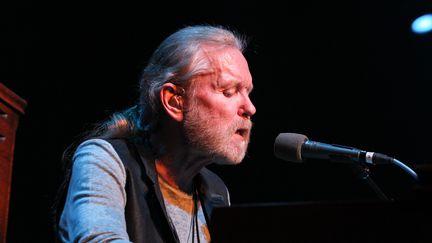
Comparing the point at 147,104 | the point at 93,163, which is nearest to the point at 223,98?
the point at 147,104

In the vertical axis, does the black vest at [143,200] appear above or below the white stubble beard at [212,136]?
below

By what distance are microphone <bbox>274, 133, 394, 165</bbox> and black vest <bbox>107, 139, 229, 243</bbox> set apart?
0.47 meters

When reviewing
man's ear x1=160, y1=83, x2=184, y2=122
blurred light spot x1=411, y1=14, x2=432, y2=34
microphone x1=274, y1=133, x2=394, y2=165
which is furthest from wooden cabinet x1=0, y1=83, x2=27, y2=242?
blurred light spot x1=411, y1=14, x2=432, y2=34

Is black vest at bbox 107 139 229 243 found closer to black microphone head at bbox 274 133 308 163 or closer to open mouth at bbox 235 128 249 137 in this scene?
open mouth at bbox 235 128 249 137

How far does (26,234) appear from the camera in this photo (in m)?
2.95

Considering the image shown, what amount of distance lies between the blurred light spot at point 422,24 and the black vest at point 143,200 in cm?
264

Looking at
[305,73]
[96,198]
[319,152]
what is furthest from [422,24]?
[96,198]

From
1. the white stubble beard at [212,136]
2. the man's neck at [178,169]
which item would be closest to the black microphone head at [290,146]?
the white stubble beard at [212,136]

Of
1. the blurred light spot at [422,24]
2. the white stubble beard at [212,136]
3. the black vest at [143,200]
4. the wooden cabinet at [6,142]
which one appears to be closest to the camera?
the black vest at [143,200]

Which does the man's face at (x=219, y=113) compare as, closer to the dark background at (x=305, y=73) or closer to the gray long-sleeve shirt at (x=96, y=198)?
the gray long-sleeve shirt at (x=96, y=198)

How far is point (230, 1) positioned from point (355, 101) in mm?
1191

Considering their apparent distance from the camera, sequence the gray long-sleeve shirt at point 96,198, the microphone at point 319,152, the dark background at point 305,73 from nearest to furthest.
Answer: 1. the gray long-sleeve shirt at point 96,198
2. the microphone at point 319,152
3. the dark background at point 305,73

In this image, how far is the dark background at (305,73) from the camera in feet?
12.0

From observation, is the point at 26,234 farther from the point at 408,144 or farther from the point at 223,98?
the point at 408,144
